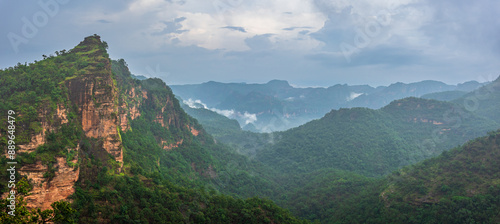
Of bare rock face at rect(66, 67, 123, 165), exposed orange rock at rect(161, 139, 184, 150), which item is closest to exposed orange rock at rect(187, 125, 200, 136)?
exposed orange rock at rect(161, 139, 184, 150)

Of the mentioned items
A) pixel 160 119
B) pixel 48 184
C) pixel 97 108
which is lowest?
pixel 48 184

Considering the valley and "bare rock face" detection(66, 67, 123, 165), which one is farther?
"bare rock face" detection(66, 67, 123, 165)

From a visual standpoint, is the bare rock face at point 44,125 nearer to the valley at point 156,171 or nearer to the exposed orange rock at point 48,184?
the valley at point 156,171

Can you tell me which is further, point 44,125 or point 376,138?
point 376,138

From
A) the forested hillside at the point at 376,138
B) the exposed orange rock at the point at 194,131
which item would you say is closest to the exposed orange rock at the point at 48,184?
the exposed orange rock at the point at 194,131

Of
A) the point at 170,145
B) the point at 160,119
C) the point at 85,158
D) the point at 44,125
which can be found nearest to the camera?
the point at 44,125

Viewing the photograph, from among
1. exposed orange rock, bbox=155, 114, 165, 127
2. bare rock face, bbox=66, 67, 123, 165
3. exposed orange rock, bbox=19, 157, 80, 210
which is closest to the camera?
exposed orange rock, bbox=19, 157, 80, 210

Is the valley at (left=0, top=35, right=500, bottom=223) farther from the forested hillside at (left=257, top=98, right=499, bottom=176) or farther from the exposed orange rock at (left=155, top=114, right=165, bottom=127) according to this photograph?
the forested hillside at (left=257, top=98, right=499, bottom=176)

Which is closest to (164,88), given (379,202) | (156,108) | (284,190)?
(156,108)

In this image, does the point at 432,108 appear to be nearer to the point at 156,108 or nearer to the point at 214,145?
the point at 214,145

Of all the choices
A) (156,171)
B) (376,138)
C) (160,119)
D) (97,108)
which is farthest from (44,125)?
(376,138)

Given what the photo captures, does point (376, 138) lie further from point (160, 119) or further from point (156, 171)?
point (156, 171)
